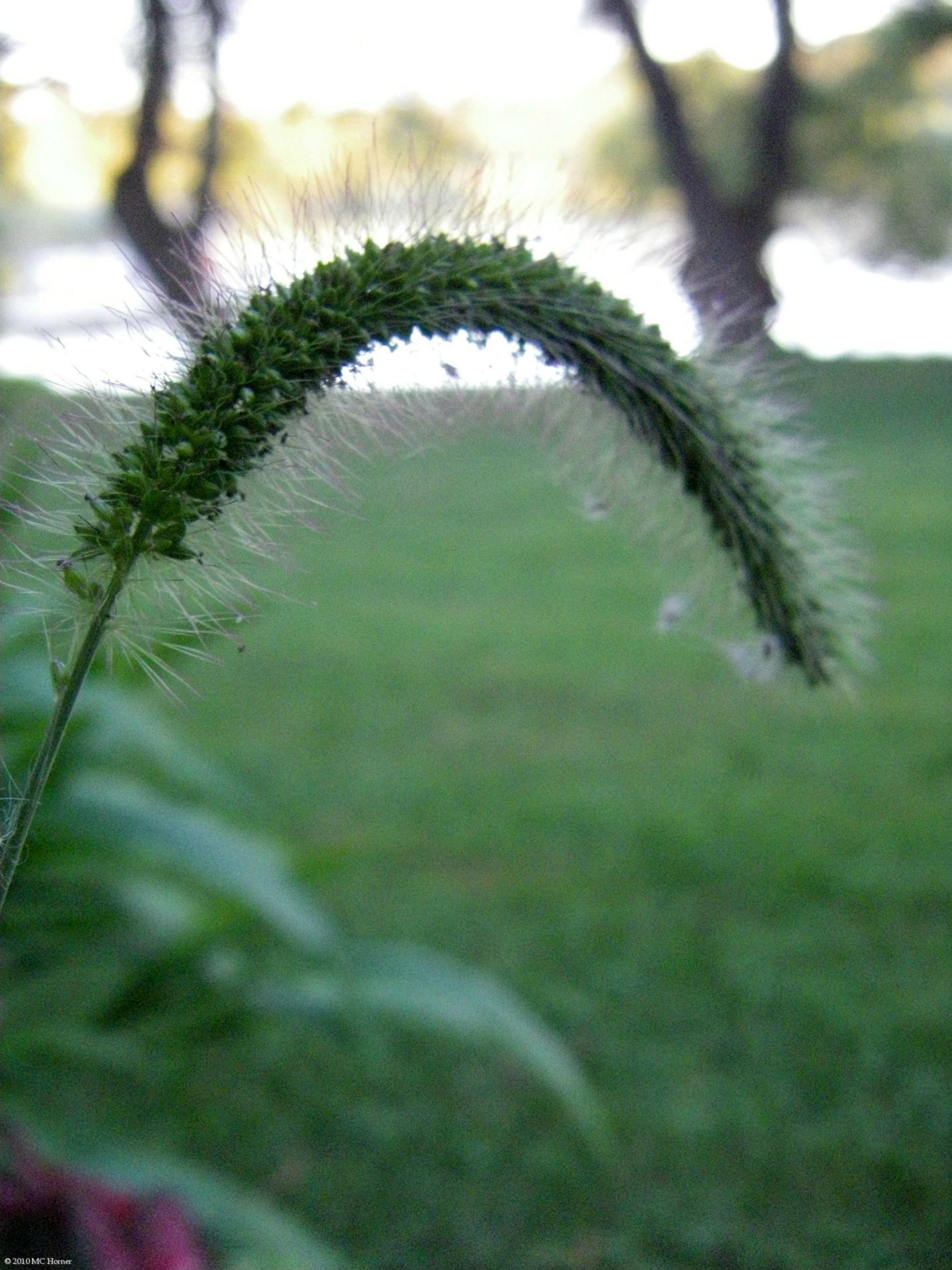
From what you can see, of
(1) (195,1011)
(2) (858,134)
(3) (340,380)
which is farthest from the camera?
(2) (858,134)

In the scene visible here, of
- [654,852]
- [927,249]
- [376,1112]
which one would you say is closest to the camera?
[376,1112]

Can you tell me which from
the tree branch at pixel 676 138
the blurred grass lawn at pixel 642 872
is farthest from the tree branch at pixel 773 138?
the blurred grass lawn at pixel 642 872

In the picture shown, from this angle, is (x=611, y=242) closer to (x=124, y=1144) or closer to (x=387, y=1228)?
(x=124, y=1144)

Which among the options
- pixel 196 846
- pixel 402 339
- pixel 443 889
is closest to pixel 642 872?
pixel 443 889

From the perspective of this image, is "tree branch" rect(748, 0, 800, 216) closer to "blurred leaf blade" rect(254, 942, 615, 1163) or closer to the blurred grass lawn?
the blurred grass lawn

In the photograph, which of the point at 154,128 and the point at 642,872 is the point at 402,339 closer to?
the point at 154,128

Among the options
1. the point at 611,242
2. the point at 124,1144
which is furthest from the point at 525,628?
the point at 611,242
